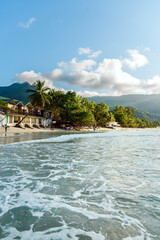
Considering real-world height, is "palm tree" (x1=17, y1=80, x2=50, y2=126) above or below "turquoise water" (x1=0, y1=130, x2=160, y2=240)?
above

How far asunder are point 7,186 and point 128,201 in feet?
11.2

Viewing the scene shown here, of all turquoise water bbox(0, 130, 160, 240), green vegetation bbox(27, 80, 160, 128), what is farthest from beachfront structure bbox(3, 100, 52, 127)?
turquoise water bbox(0, 130, 160, 240)

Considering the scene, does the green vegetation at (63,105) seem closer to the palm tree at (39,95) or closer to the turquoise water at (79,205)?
the palm tree at (39,95)

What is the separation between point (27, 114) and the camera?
1626 inches

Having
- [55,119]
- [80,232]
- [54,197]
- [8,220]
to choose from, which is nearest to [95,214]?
[80,232]

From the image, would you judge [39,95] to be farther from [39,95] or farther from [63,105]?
[63,105]

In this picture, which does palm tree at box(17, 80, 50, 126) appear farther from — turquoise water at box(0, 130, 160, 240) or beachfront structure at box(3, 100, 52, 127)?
turquoise water at box(0, 130, 160, 240)

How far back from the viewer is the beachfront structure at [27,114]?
127 feet

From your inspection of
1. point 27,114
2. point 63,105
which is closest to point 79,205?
point 27,114

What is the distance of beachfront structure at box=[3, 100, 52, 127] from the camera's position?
127 feet

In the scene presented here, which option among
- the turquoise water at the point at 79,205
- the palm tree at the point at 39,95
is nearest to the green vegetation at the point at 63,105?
the palm tree at the point at 39,95

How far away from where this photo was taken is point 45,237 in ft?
8.18

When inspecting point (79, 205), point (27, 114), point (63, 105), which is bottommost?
point (79, 205)

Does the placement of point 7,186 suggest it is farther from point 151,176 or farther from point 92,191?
point 151,176
